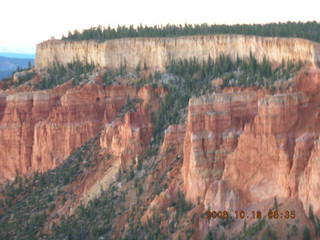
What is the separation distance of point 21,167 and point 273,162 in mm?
38917

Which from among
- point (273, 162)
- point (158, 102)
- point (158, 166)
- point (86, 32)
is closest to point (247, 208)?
point (273, 162)

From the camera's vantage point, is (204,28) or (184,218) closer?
(184,218)

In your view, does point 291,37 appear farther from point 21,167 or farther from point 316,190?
point 21,167

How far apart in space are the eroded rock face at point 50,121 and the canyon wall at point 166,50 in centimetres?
529

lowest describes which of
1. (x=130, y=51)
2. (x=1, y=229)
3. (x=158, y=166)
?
(x=1, y=229)

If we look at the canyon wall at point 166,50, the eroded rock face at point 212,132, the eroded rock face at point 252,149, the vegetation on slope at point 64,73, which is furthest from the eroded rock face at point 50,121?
the eroded rock face at point 252,149

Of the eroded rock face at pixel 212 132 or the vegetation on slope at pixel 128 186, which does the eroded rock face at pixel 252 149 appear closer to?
the eroded rock face at pixel 212 132

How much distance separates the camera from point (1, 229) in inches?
4454

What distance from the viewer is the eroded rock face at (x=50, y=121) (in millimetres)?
120562

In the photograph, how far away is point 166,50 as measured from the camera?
121562mm
